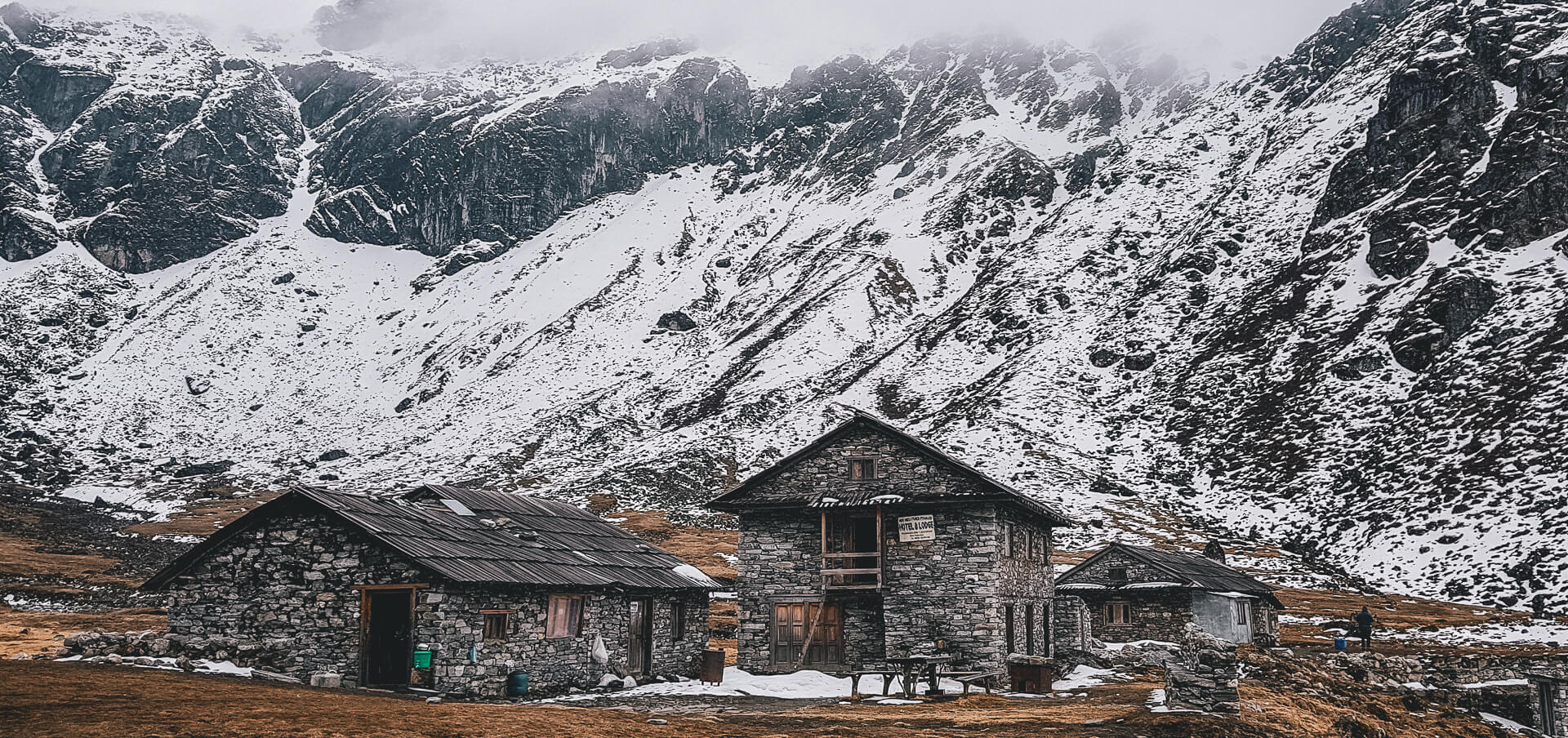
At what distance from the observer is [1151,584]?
1859 inches

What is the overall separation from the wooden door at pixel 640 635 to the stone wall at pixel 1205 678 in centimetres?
1659

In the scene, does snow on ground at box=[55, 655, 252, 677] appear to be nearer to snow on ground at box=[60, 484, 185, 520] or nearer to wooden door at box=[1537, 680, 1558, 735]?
wooden door at box=[1537, 680, 1558, 735]

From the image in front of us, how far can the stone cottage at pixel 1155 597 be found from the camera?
154ft

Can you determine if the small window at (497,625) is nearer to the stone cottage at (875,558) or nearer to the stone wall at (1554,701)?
the stone cottage at (875,558)

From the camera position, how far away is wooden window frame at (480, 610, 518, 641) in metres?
27.8

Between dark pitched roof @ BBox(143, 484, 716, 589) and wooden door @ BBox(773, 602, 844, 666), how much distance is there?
8.86 ft

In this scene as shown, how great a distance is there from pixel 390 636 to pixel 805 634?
13.7m

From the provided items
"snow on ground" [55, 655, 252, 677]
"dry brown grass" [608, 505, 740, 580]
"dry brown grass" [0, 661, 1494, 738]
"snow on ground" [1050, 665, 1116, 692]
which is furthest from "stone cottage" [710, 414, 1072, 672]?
"dry brown grass" [608, 505, 740, 580]

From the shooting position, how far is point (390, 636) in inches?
1136

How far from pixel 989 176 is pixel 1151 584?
484 ft

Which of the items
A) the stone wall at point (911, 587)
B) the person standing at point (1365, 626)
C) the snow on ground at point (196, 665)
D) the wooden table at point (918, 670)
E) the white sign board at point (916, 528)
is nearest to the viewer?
the snow on ground at point (196, 665)

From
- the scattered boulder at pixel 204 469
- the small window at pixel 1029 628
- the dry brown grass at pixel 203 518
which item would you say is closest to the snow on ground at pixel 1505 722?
the small window at pixel 1029 628

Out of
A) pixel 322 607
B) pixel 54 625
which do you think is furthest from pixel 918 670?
pixel 54 625

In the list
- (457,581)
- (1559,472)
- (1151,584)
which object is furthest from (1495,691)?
(1559,472)
